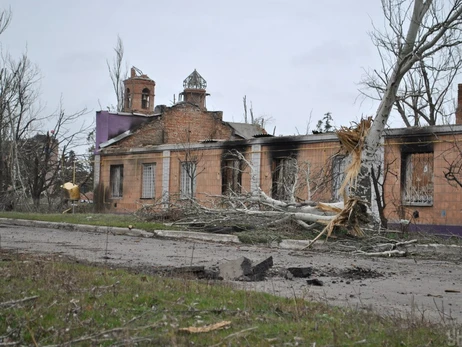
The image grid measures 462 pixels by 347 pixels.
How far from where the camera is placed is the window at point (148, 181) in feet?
99.6

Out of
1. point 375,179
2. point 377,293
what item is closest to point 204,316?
point 377,293

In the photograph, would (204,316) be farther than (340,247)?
No

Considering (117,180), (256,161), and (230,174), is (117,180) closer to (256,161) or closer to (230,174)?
(230,174)

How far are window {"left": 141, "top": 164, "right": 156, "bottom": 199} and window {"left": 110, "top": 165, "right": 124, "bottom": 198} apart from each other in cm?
182

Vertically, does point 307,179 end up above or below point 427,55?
below

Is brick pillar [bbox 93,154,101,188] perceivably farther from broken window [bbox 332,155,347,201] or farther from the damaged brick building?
broken window [bbox 332,155,347,201]

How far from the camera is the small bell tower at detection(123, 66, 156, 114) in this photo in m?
47.2

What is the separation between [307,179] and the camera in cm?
2000

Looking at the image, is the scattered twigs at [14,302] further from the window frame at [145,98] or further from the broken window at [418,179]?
the window frame at [145,98]

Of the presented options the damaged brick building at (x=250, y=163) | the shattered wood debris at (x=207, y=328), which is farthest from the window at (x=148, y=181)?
the shattered wood debris at (x=207, y=328)

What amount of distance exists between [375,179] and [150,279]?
34.1 ft

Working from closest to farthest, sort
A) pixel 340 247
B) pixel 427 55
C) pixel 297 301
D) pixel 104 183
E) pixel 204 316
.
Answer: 1. pixel 204 316
2. pixel 297 301
3. pixel 340 247
4. pixel 427 55
5. pixel 104 183

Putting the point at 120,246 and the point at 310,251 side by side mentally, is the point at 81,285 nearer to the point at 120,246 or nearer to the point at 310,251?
the point at 120,246

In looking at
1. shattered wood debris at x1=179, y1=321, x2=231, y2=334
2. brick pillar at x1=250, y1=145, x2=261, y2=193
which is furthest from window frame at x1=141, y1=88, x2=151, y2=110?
shattered wood debris at x1=179, y1=321, x2=231, y2=334
